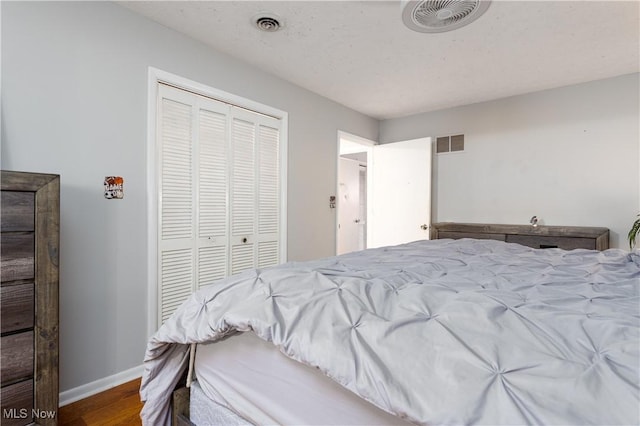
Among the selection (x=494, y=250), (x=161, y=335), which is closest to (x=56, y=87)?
(x=161, y=335)

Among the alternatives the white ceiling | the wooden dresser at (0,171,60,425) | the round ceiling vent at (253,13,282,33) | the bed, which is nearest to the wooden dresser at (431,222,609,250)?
the white ceiling

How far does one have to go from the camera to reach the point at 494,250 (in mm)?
2064

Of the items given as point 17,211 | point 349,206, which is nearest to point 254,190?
point 17,211

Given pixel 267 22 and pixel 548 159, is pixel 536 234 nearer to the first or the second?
A: pixel 548 159

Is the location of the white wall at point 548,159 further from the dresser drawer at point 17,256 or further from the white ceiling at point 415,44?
the dresser drawer at point 17,256

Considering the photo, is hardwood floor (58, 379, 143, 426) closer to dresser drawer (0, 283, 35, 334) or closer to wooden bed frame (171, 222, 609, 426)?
dresser drawer (0, 283, 35, 334)

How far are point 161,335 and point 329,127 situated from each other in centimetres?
306

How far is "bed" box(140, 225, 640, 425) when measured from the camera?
602 mm

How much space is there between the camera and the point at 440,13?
6.02ft

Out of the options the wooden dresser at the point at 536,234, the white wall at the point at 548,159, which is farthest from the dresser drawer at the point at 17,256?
the white wall at the point at 548,159

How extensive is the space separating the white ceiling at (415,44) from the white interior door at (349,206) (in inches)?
92.9

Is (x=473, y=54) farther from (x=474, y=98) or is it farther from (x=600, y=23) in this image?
(x=474, y=98)

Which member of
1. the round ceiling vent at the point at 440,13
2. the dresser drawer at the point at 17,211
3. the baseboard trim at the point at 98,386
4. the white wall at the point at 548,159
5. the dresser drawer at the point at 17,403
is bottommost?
the baseboard trim at the point at 98,386

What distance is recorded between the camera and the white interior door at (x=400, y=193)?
13.2ft
